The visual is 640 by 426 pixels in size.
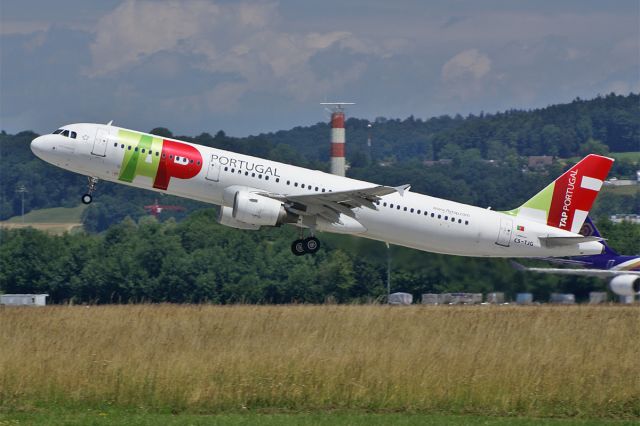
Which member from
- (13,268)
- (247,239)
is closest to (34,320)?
(13,268)

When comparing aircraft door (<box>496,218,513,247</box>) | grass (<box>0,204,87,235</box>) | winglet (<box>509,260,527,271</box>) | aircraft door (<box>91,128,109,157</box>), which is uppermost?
grass (<box>0,204,87,235</box>)

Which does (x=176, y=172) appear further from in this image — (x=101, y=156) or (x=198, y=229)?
(x=198, y=229)

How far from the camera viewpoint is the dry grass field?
23.8 metres

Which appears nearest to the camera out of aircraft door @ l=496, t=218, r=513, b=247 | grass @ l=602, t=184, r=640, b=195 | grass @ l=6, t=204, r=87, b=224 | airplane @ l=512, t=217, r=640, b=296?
aircraft door @ l=496, t=218, r=513, b=247

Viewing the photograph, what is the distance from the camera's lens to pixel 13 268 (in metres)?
64.3

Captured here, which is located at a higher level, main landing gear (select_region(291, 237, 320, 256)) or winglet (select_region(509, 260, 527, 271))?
main landing gear (select_region(291, 237, 320, 256))

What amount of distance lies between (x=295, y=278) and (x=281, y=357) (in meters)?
32.8

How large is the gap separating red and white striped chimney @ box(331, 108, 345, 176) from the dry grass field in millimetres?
85906

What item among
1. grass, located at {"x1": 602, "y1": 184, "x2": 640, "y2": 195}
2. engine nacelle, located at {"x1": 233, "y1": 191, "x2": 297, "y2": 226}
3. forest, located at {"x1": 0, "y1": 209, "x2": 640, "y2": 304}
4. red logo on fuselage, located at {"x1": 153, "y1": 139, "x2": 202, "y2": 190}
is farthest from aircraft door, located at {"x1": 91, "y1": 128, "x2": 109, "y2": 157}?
grass, located at {"x1": 602, "y1": 184, "x2": 640, "y2": 195}

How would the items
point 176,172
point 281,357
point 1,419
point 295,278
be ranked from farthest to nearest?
point 295,278 → point 176,172 → point 281,357 → point 1,419

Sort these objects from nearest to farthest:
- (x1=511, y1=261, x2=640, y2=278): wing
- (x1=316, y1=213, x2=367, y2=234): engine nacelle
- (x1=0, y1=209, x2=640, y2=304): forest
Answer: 1. (x1=316, y1=213, x2=367, y2=234): engine nacelle
2. (x1=0, y1=209, x2=640, y2=304): forest
3. (x1=511, y1=261, x2=640, y2=278): wing

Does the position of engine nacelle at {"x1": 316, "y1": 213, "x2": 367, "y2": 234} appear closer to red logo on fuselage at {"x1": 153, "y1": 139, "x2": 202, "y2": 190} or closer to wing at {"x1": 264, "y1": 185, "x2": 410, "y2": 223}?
wing at {"x1": 264, "y1": 185, "x2": 410, "y2": 223}

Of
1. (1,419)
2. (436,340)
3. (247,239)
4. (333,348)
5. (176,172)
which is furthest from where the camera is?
(247,239)

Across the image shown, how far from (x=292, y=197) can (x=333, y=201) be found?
148 centimetres
